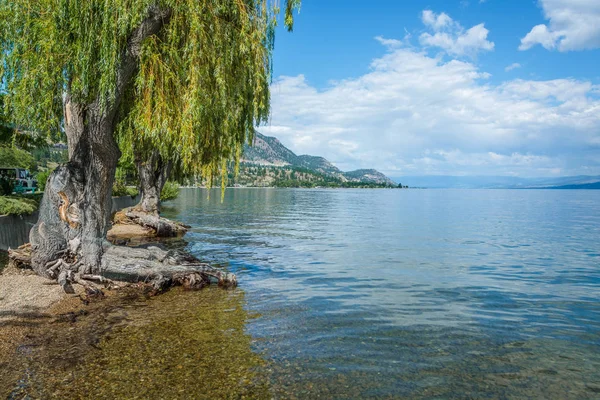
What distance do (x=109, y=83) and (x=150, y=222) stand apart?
822 inches

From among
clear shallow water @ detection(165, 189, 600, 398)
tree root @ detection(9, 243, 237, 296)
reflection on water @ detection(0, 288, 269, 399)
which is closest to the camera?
reflection on water @ detection(0, 288, 269, 399)

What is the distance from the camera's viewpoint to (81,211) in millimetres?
15031

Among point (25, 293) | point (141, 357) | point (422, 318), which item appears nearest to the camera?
point (141, 357)

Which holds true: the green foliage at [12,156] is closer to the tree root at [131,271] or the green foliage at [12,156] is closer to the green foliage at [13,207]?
the green foliage at [13,207]

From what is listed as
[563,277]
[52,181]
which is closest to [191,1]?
[52,181]

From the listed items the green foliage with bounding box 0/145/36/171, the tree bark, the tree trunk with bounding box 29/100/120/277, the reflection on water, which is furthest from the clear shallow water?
the green foliage with bounding box 0/145/36/171

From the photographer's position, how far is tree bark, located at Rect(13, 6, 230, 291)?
14.4m

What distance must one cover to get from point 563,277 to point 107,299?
18.9m

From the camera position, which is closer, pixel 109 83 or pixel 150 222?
pixel 109 83

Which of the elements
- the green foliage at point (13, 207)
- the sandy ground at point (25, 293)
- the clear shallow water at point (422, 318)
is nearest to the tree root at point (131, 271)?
the sandy ground at point (25, 293)

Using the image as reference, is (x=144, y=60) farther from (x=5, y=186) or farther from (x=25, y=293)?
(x=5, y=186)

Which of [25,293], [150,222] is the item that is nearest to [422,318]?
[25,293]

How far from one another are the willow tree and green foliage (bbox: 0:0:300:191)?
3 cm

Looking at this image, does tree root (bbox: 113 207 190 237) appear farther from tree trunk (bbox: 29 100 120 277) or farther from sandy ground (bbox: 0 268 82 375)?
tree trunk (bbox: 29 100 120 277)
